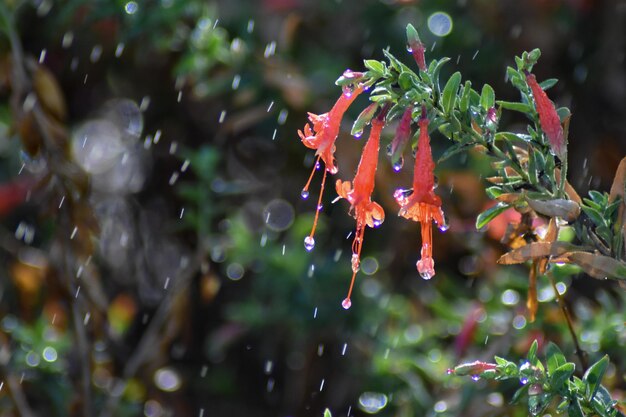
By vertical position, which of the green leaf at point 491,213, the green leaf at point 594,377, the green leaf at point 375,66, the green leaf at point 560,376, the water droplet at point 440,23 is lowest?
the water droplet at point 440,23

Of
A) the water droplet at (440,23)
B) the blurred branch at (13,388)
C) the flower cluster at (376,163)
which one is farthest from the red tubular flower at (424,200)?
the water droplet at (440,23)

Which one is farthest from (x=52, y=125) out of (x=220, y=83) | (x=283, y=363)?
(x=283, y=363)

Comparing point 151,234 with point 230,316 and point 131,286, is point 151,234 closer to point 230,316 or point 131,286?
point 131,286

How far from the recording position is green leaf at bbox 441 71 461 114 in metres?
1.12

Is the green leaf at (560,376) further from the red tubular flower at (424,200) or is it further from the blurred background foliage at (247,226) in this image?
the blurred background foliage at (247,226)

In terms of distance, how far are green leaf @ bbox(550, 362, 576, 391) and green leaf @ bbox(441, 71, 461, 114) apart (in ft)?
1.10

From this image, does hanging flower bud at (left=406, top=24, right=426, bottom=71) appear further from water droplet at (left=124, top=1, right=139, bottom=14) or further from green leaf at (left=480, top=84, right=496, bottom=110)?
water droplet at (left=124, top=1, right=139, bottom=14)

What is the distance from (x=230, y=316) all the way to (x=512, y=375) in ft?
5.78

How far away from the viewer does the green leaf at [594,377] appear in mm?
1160

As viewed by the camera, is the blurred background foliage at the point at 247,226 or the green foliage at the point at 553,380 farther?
the blurred background foliage at the point at 247,226

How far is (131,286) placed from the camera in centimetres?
342

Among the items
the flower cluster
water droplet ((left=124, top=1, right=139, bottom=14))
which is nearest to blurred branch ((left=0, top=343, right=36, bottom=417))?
water droplet ((left=124, top=1, right=139, bottom=14))

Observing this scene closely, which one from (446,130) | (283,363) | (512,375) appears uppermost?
(446,130)

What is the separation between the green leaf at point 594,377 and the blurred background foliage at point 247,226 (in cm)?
84
